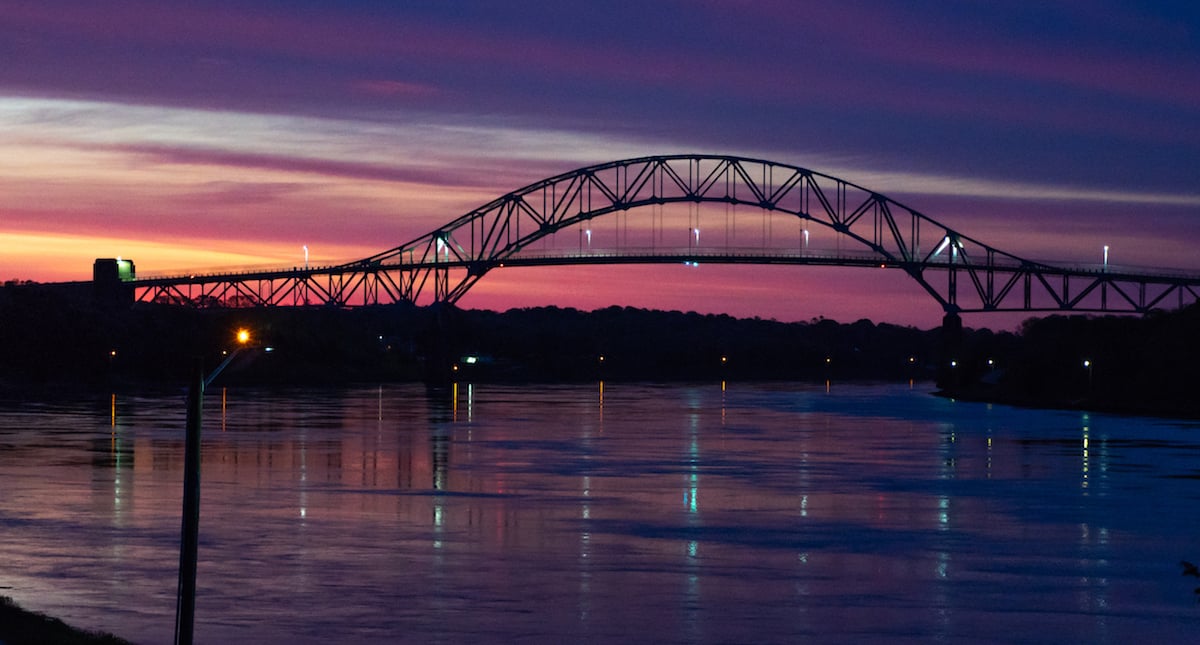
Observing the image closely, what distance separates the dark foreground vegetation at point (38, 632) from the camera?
14.6m

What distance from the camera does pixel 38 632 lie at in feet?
49.4

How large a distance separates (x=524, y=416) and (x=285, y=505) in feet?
145

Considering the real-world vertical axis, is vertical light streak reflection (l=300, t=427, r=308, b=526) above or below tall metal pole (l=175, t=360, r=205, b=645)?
below

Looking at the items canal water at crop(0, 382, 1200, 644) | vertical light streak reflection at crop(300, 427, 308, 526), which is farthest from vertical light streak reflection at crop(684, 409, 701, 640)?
vertical light streak reflection at crop(300, 427, 308, 526)

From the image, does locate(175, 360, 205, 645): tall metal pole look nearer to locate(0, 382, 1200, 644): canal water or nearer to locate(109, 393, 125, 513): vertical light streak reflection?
locate(0, 382, 1200, 644): canal water

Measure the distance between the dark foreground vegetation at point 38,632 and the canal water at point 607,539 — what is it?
0.90 meters

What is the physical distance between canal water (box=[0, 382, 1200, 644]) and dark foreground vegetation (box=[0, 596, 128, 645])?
896mm

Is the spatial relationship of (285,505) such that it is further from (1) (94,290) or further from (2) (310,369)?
(1) (94,290)

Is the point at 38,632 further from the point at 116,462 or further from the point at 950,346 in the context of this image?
the point at 950,346

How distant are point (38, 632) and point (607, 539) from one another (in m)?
11.4

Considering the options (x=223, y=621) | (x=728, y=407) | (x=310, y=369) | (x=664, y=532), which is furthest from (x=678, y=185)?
(x=223, y=621)

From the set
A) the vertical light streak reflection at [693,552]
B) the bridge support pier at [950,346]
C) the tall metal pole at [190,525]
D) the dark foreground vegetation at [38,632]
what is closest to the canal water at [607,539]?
the vertical light streak reflection at [693,552]

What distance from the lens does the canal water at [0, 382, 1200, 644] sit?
17.9 metres

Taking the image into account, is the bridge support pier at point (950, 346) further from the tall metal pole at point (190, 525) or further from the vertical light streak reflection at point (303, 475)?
the tall metal pole at point (190, 525)
